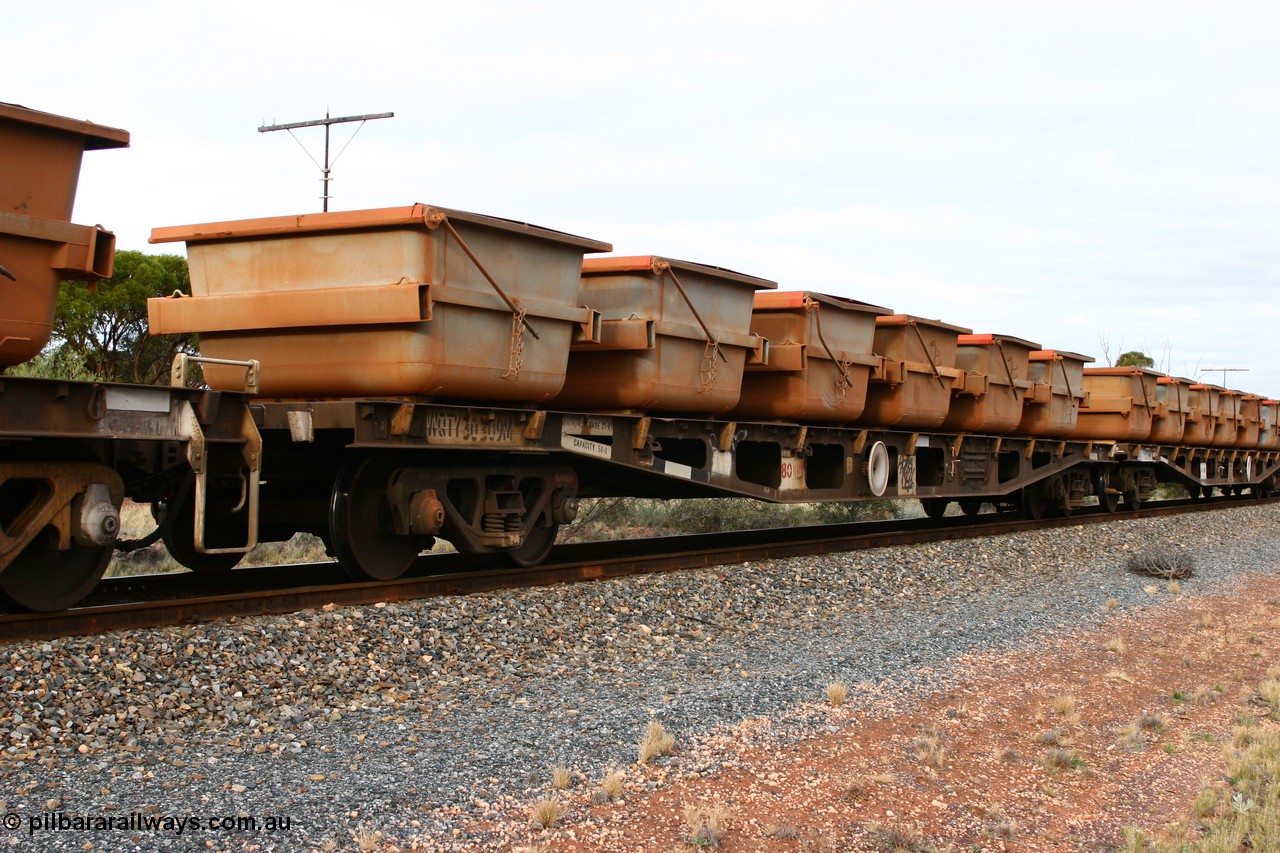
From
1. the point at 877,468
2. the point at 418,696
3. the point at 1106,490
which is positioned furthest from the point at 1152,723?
the point at 1106,490

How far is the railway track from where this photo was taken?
641 centimetres

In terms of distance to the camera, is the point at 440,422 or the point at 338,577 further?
the point at 338,577

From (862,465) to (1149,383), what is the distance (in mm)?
11138

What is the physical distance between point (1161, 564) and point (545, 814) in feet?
33.3

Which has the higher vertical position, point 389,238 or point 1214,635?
point 389,238

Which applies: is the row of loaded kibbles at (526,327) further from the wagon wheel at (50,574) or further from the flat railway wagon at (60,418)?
the wagon wheel at (50,574)

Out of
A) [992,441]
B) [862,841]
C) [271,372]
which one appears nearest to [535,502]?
[271,372]

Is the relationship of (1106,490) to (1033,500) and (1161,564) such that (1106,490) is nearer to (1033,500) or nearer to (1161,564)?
(1033,500)

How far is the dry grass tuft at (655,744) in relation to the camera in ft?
16.8

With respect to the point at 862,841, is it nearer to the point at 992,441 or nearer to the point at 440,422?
the point at 440,422

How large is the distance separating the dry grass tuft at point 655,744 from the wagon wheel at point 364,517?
11.6ft

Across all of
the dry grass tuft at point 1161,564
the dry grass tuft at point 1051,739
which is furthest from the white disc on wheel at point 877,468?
the dry grass tuft at point 1051,739

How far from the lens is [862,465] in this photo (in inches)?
530

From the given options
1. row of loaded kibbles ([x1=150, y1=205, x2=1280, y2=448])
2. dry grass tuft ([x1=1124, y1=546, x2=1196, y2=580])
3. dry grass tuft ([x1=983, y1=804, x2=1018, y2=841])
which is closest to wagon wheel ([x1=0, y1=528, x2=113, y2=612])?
row of loaded kibbles ([x1=150, y1=205, x2=1280, y2=448])
